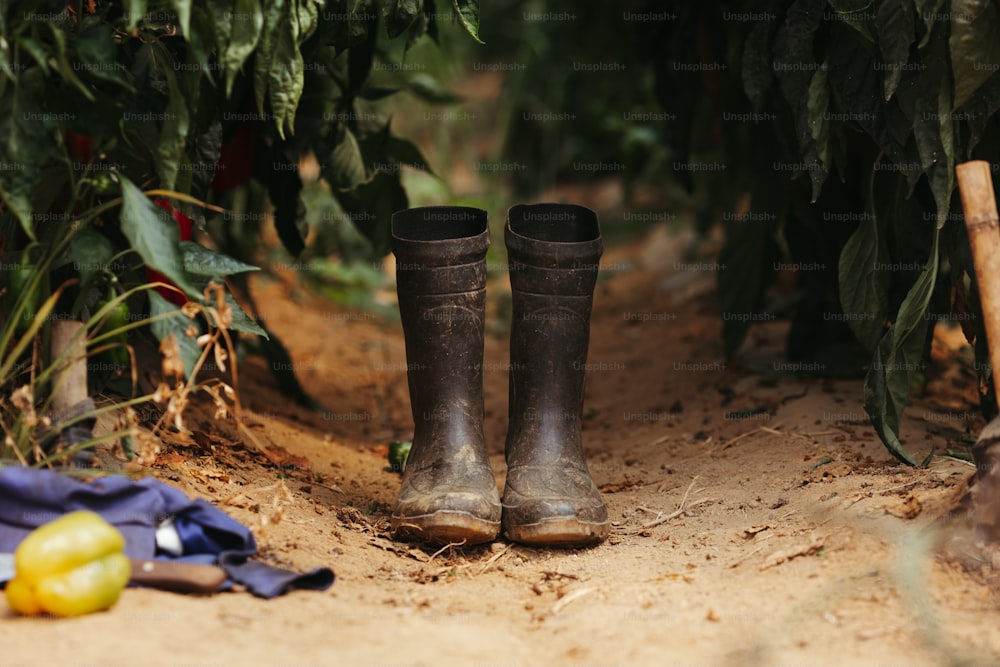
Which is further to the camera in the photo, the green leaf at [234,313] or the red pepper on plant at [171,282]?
the red pepper on plant at [171,282]

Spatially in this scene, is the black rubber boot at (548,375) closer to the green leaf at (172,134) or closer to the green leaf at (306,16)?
the green leaf at (306,16)

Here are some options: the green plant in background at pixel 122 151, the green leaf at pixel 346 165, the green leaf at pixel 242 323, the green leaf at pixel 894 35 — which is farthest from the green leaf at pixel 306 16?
the green leaf at pixel 894 35

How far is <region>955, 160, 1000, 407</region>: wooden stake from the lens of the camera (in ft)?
5.65

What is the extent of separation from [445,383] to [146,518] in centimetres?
67

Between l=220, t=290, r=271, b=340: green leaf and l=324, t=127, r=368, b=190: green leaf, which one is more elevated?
l=324, t=127, r=368, b=190: green leaf

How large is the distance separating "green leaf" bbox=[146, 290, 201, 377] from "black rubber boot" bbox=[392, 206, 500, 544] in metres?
0.45

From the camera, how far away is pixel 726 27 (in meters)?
2.89

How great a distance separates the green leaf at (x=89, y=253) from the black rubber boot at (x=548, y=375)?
2.61ft

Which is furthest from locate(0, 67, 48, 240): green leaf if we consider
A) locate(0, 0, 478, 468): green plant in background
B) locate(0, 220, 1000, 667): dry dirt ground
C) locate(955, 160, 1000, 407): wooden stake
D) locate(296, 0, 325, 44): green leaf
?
locate(955, 160, 1000, 407): wooden stake

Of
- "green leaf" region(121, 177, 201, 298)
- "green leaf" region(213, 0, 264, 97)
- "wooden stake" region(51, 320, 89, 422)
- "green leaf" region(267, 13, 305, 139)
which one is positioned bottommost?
"wooden stake" region(51, 320, 89, 422)

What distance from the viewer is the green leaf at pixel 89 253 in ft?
5.53

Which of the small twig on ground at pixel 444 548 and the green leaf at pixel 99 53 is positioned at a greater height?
the green leaf at pixel 99 53

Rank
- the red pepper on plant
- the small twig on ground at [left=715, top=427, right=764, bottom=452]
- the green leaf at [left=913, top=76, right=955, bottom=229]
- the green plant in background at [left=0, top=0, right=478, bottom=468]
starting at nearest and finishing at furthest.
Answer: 1. the green plant in background at [left=0, top=0, right=478, bottom=468]
2. the green leaf at [left=913, top=76, right=955, bottom=229]
3. the red pepper on plant
4. the small twig on ground at [left=715, top=427, right=764, bottom=452]

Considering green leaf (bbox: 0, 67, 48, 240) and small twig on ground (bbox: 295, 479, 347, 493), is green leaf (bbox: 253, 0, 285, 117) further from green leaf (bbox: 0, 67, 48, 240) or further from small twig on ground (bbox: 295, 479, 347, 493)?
small twig on ground (bbox: 295, 479, 347, 493)
